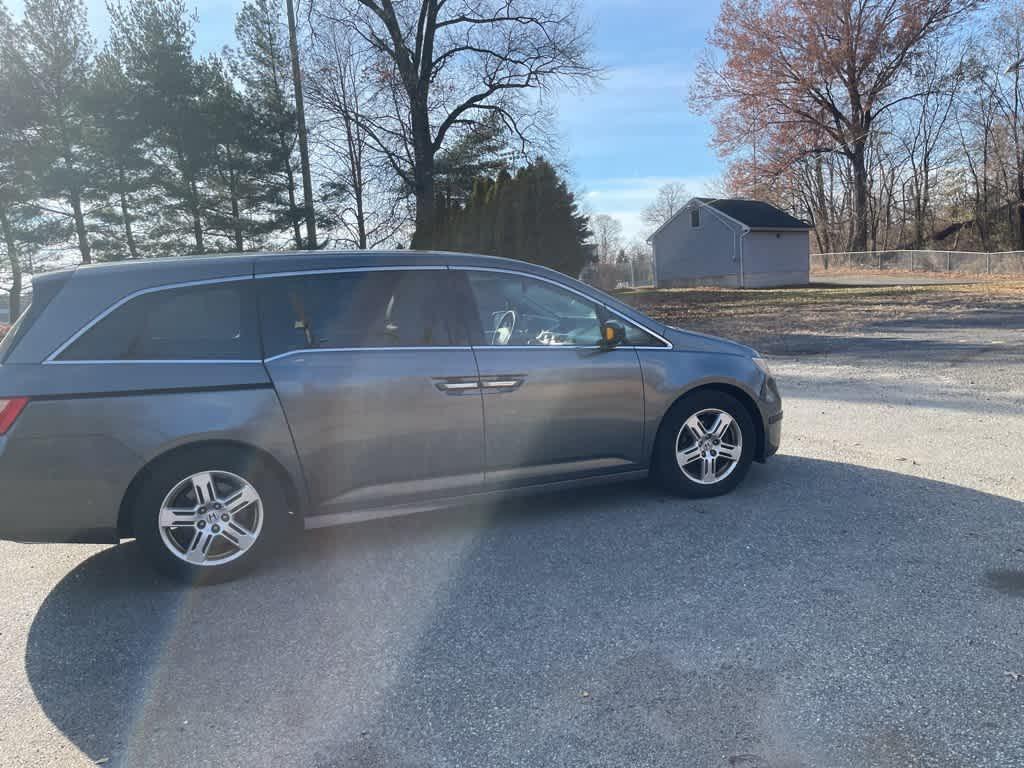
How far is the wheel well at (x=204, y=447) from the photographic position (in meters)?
3.85

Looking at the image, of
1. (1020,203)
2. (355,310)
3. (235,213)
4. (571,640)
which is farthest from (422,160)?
(1020,203)

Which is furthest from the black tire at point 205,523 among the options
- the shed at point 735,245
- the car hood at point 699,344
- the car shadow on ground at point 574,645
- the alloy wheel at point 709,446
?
the shed at point 735,245

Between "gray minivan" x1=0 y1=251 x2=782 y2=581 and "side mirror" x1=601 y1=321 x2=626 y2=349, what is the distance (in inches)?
0.6

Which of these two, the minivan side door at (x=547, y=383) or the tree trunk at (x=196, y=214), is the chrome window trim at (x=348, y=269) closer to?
the minivan side door at (x=547, y=383)

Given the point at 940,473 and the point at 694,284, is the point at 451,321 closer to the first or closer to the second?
the point at 940,473

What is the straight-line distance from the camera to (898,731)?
8.45ft

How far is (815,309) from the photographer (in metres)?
21.6

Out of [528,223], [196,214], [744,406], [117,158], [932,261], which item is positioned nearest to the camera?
[744,406]

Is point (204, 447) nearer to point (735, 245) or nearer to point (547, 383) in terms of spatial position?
point (547, 383)

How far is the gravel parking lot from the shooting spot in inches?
103

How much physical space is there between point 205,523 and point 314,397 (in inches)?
34.1

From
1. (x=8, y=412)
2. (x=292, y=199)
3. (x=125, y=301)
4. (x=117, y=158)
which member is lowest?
(x=8, y=412)

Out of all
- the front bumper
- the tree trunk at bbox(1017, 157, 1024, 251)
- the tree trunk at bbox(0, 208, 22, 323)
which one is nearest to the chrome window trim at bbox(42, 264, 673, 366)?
the front bumper

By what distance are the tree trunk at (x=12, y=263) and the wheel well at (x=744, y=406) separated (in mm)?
30172
